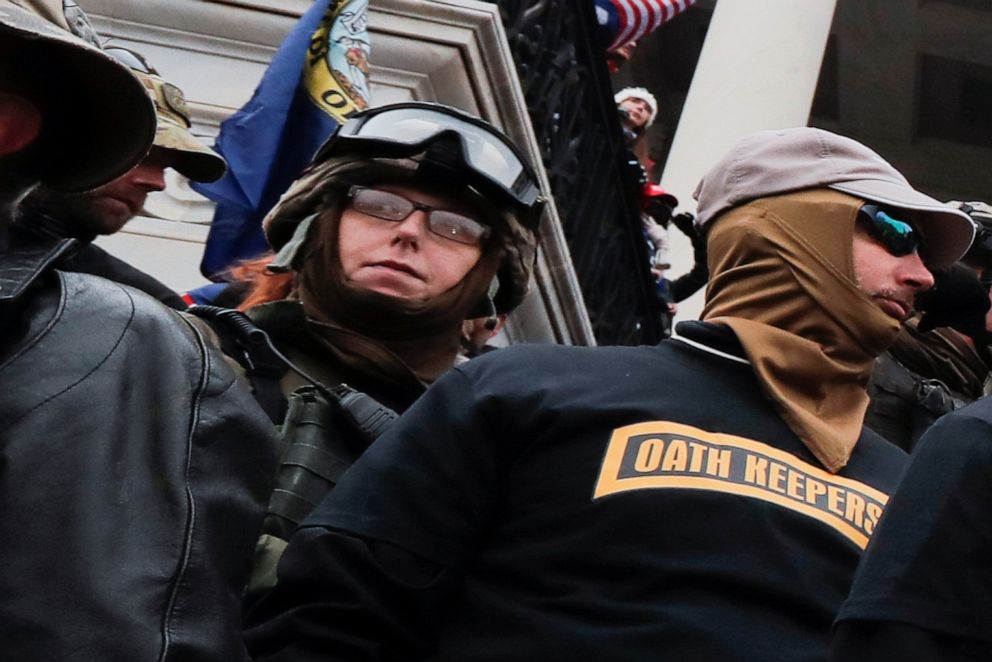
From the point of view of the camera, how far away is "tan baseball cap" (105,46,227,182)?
5.29 m

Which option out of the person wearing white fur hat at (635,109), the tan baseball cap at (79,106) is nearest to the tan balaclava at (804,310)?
A: the tan baseball cap at (79,106)

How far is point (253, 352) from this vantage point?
414 cm

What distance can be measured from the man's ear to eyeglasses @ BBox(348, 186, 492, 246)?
1.53 meters

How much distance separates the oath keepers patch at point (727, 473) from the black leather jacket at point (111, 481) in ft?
2.31

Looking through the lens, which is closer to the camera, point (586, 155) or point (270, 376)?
point (270, 376)

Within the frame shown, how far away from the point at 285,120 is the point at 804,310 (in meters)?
2.61

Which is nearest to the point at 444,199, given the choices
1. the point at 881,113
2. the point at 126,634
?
the point at 126,634

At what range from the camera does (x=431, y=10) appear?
7.62 metres

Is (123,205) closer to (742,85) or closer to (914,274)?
(914,274)

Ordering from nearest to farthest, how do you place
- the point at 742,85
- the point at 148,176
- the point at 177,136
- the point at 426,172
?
the point at 426,172 < the point at 148,176 < the point at 177,136 < the point at 742,85

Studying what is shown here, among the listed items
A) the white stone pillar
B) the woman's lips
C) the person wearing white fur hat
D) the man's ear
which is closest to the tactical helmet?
the woman's lips

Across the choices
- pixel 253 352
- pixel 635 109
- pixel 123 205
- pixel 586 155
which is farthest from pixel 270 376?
pixel 635 109

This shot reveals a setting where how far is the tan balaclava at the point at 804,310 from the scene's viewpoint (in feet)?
12.8

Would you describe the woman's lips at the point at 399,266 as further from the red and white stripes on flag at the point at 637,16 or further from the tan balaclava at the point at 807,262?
the red and white stripes on flag at the point at 637,16
